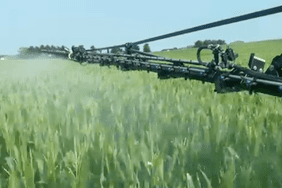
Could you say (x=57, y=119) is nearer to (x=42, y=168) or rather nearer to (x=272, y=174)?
(x=42, y=168)

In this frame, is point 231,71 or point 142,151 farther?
point 231,71

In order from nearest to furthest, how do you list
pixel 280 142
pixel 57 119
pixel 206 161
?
pixel 206 161, pixel 280 142, pixel 57 119

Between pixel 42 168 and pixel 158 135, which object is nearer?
pixel 42 168

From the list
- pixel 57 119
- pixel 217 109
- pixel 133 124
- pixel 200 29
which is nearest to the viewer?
pixel 133 124

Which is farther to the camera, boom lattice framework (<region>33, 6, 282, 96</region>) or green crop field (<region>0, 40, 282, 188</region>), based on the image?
boom lattice framework (<region>33, 6, 282, 96</region>)

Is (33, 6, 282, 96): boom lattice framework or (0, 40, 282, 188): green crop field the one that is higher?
(33, 6, 282, 96): boom lattice framework

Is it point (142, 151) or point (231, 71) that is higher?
point (231, 71)

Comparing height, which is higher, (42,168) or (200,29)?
(200,29)

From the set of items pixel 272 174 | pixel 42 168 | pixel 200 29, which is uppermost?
pixel 200 29

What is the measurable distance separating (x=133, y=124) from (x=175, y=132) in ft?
1.60

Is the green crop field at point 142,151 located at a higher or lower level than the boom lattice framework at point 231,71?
lower

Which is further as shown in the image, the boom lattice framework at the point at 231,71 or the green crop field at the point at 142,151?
the boom lattice framework at the point at 231,71

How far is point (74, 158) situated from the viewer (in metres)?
2.35

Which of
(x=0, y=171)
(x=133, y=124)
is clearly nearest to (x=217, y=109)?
(x=133, y=124)
